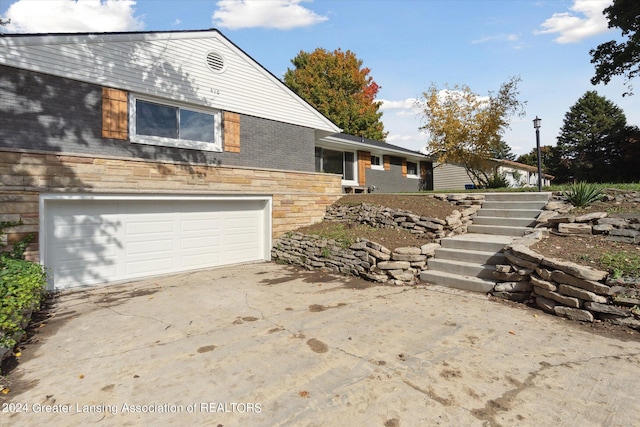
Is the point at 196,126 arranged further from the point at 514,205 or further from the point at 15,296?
the point at 514,205

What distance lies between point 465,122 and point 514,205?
25.6 ft

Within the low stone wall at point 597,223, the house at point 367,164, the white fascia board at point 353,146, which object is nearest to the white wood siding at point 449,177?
the house at point 367,164

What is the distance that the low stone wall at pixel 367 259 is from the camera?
7.09m

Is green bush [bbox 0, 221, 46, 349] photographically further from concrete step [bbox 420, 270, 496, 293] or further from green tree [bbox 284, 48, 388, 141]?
green tree [bbox 284, 48, 388, 141]

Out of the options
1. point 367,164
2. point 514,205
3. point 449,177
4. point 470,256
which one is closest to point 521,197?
point 514,205

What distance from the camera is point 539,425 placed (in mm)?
2461

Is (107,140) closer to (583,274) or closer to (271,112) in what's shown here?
(271,112)

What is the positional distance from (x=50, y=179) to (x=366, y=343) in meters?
7.18

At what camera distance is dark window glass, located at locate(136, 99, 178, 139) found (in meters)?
8.60

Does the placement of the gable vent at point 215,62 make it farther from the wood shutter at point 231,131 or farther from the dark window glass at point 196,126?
the dark window glass at point 196,126

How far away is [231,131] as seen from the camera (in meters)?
10.2

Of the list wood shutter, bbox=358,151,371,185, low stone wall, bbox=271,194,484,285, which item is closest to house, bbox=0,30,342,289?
low stone wall, bbox=271,194,484,285

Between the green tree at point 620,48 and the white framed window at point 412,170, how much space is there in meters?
11.1

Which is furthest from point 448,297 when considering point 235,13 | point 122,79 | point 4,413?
point 235,13
